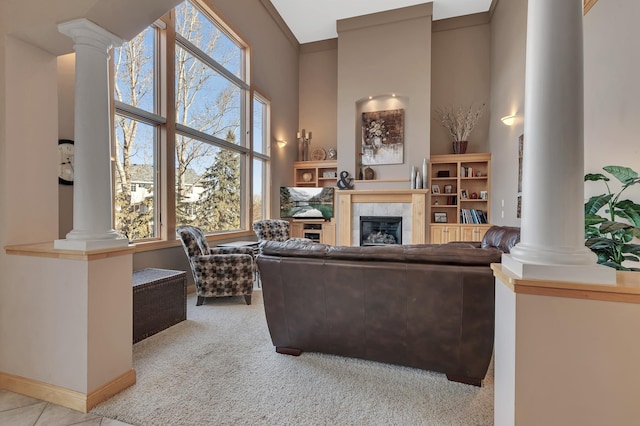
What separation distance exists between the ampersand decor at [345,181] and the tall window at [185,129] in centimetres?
184

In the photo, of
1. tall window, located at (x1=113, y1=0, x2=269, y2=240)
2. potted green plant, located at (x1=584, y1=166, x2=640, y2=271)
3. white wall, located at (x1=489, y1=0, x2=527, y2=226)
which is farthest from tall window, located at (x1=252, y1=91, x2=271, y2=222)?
potted green plant, located at (x1=584, y1=166, x2=640, y2=271)

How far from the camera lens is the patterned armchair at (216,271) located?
341 cm

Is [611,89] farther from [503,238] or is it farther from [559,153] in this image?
[559,153]

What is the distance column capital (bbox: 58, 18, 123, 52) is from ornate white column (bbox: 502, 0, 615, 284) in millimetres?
2300

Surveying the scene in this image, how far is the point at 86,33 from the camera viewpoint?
178 centimetres

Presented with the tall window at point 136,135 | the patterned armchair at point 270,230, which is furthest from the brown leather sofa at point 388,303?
→ the patterned armchair at point 270,230

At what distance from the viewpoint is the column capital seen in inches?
68.9

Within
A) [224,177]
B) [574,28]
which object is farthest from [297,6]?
[574,28]

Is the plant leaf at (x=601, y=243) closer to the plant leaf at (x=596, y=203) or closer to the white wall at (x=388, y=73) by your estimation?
the plant leaf at (x=596, y=203)

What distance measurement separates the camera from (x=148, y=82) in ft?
12.0

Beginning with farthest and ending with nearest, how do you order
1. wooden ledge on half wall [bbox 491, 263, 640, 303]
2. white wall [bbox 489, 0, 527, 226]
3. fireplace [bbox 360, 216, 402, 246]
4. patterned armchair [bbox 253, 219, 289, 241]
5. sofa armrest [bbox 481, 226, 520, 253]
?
1. fireplace [bbox 360, 216, 402, 246]
2. patterned armchair [bbox 253, 219, 289, 241]
3. white wall [bbox 489, 0, 527, 226]
4. sofa armrest [bbox 481, 226, 520, 253]
5. wooden ledge on half wall [bbox 491, 263, 640, 303]

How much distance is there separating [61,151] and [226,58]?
128 inches

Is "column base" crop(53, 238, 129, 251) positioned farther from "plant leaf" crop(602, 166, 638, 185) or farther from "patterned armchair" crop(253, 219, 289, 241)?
"patterned armchair" crop(253, 219, 289, 241)

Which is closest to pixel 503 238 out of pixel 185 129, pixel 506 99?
pixel 506 99
